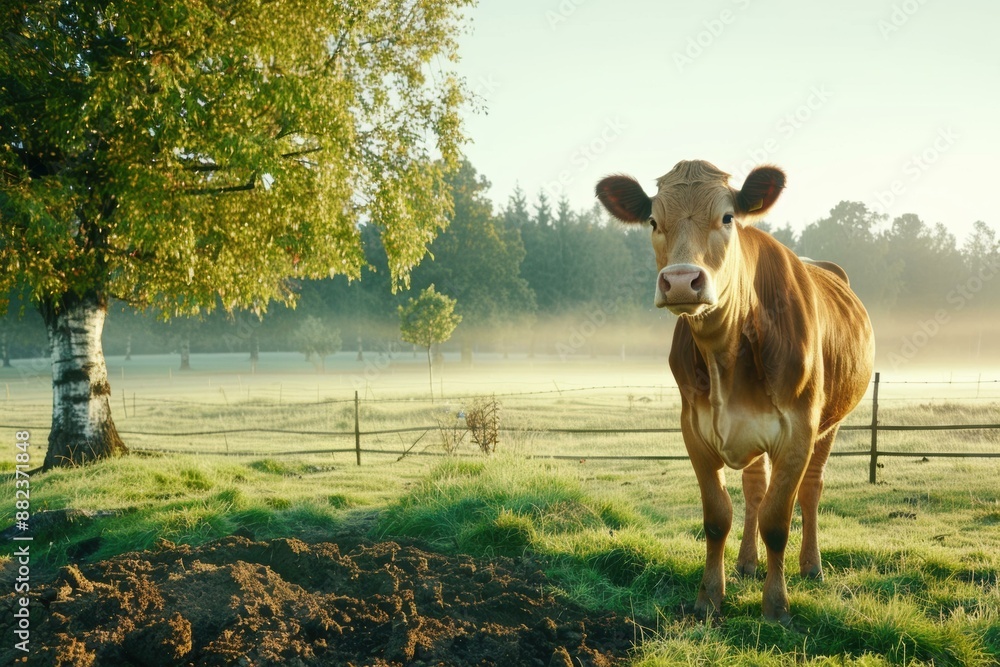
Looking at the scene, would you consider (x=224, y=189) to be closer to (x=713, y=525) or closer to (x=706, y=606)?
(x=713, y=525)

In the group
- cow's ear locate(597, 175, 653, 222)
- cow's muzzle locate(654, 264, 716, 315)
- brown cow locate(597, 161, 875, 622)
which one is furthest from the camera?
cow's ear locate(597, 175, 653, 222)

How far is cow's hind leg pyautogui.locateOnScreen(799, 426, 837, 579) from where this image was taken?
5.93 metres

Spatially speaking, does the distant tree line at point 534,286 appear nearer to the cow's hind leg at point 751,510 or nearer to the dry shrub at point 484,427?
the dry shrub at point 484,427

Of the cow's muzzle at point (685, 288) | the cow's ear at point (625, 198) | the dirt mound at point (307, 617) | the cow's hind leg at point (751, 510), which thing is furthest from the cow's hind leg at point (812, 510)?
the cow's muzzle at point (685, 288)

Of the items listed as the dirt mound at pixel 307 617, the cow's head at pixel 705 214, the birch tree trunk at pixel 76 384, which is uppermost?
the cow's head at pixel 705 214

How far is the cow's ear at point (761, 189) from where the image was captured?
4.49 meters

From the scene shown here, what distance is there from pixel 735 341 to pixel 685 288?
1.10 m

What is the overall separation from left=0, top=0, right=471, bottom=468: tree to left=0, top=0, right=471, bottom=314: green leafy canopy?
0.03 meters

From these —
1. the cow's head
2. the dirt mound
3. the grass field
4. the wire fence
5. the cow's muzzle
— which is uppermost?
the cow's head

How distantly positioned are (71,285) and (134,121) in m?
2.75

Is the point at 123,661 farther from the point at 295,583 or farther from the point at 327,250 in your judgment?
the point at 327,250

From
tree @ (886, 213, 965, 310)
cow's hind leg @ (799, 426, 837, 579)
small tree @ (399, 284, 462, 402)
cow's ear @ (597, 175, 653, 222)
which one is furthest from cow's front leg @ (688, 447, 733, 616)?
tree @ (886, 213, 965, 310)

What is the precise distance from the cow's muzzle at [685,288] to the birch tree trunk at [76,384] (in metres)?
9.78

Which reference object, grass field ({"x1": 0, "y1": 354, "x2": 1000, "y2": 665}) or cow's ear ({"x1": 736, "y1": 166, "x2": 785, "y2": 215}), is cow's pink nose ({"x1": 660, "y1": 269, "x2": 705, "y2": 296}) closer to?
cow's ear ({"x1": 736, "y1": 166, "x2": 785, "y2": 215})
